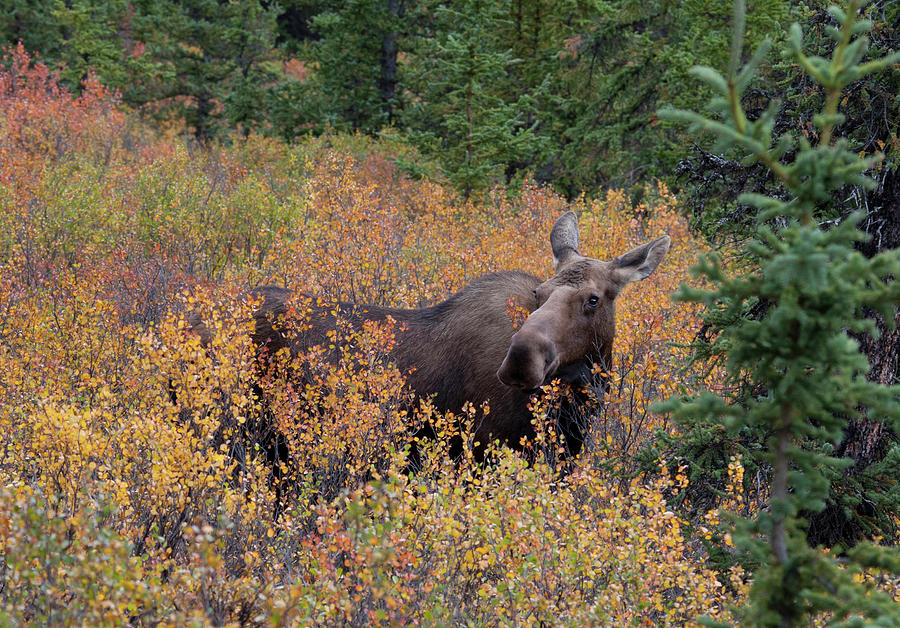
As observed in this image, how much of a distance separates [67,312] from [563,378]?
15.1 feet

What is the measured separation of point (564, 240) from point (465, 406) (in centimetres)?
230

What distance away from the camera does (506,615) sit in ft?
11.7

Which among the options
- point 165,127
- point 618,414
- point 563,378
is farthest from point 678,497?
point 165,127

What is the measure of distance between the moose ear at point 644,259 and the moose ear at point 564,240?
0.56 metres

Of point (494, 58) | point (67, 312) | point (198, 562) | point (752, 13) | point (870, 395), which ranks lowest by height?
point (67, 312)

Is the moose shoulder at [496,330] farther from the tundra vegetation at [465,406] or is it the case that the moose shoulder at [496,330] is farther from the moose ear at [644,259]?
the tundra vegetation at [465,406]

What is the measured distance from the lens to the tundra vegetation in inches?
92.1

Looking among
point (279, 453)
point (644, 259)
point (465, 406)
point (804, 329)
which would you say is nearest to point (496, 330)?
point (465, 406)

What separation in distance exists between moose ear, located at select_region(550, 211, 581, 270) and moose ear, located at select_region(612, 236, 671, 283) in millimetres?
561

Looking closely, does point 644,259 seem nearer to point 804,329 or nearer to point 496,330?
point 496,330

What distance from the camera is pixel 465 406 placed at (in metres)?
4.91

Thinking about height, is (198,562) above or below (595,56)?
below

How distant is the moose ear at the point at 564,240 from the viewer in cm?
637

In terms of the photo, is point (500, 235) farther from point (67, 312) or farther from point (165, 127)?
point (165, 127)
